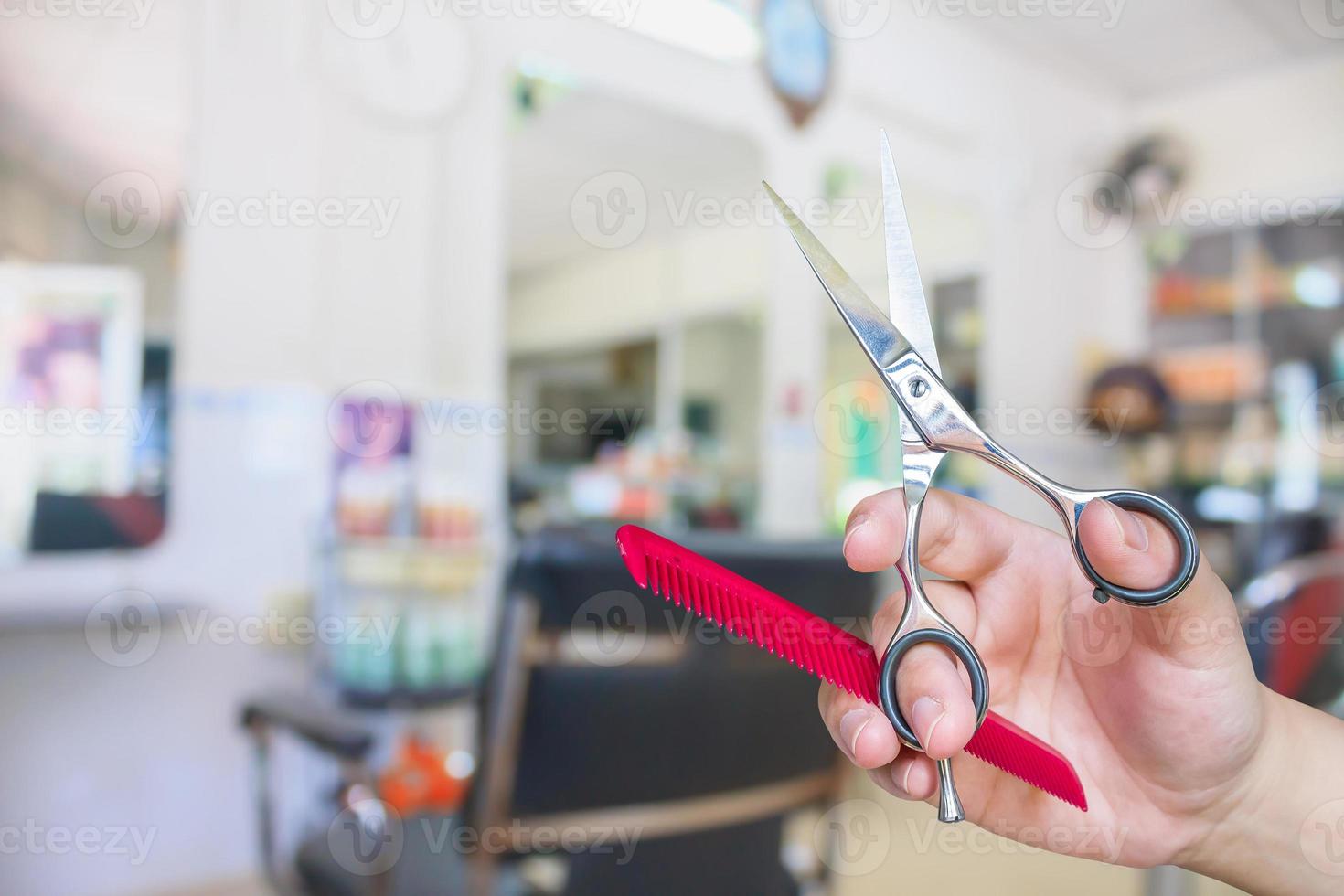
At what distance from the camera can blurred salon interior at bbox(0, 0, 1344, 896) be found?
1.31 meters

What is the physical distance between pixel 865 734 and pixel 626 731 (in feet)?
2.57

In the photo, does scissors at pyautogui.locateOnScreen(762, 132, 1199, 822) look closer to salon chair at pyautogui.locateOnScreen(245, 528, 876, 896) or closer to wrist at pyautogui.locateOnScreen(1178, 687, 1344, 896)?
wrist at pyautogui.locateOnScreen(1178, 687, 1344, 896)

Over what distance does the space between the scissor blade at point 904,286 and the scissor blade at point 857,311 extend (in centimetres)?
2

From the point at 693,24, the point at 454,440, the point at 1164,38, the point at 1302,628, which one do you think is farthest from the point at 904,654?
the point at 1164,38

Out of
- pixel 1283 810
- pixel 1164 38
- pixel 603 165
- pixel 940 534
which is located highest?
pixel 1164 38

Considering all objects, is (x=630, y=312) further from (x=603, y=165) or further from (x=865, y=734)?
(x=865, y=734)

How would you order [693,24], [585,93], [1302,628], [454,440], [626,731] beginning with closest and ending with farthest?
1. [626,731]
2. [1302,628]
3. [454,440]
4. [585,93]
5. [693,24]

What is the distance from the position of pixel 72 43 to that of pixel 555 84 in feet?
4.74

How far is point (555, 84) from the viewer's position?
3.24 m

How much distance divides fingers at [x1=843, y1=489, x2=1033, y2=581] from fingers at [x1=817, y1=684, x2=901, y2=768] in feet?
0.28

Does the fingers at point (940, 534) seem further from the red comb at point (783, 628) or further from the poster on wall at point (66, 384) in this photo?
the poster on wall at point (66, 384)

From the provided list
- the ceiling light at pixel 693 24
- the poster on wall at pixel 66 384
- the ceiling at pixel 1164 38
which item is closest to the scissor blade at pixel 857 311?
the poster on wall at pixel 66 384

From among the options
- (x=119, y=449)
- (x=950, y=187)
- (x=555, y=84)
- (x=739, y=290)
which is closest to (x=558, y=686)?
(x=119, y=449)

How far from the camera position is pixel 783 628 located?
1.57ft
